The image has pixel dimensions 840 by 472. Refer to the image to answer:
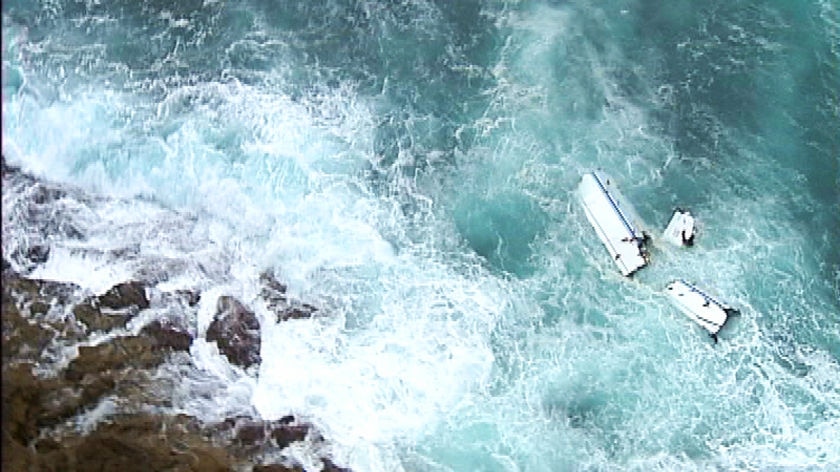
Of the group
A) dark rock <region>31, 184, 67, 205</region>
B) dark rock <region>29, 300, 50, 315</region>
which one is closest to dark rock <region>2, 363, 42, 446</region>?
dark rock <region>29, 300, 50, 315</region>

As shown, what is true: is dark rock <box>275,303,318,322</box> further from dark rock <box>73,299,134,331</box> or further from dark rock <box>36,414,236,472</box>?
dark rock <box>73,299,134,331</box>

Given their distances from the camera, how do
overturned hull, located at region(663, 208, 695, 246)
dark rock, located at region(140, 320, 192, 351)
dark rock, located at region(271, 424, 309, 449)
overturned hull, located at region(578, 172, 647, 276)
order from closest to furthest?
dark rock, located at region(271, 424, 309, 449) → dark rock, located at region(140, 320, 192, 351) → overturned hull, located at region(578, 172, 647, 276) → overturned hull, located at region(663, 208, 695, 246)

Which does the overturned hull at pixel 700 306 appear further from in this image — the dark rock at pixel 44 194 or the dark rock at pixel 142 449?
the dark rock at pixel 44 194

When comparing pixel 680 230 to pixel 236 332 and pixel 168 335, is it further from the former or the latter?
pixel 168 335

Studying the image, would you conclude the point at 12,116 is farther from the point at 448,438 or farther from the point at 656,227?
the point at 656,227

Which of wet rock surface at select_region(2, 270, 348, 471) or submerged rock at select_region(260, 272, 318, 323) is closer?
wet rock surface at select_region(2, 270, 348, 471)
